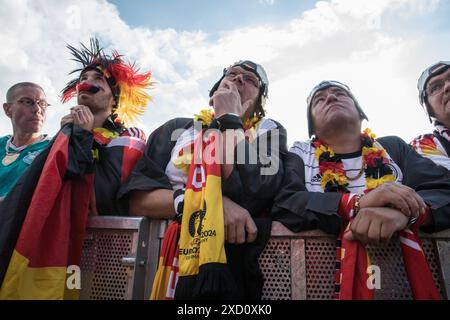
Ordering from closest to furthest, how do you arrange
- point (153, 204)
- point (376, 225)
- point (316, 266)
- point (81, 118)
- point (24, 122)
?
1. point (376, 225)
2. point (316, 266)
3. point (153, 204)
4. point (81, 118)
5. point (24, 122)

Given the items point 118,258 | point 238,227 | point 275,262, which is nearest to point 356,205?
point 275,262

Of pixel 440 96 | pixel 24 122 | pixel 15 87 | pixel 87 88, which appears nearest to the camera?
pixel 440 96

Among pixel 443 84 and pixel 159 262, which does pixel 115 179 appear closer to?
pixel 159 262

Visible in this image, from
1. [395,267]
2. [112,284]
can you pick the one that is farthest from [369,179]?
[112,284]

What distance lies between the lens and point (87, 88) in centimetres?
313

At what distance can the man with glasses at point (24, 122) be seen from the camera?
3.36 m

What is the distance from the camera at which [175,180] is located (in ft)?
7.41

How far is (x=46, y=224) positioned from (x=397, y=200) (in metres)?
2.01

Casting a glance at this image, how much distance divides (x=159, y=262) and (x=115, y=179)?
2.75 ft

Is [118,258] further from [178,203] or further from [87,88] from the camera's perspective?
[87,88]

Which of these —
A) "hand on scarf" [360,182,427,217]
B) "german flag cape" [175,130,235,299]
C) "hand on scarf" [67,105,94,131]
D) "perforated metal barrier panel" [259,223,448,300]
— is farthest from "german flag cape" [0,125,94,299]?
"hand on scarf" [360,182,427,217]

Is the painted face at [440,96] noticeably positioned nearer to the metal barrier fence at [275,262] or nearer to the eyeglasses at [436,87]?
the eyeglasses at [436,87]

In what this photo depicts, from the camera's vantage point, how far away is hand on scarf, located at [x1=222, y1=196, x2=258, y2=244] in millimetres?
1728

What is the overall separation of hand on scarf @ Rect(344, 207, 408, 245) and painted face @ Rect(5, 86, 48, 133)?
3.58 meters
